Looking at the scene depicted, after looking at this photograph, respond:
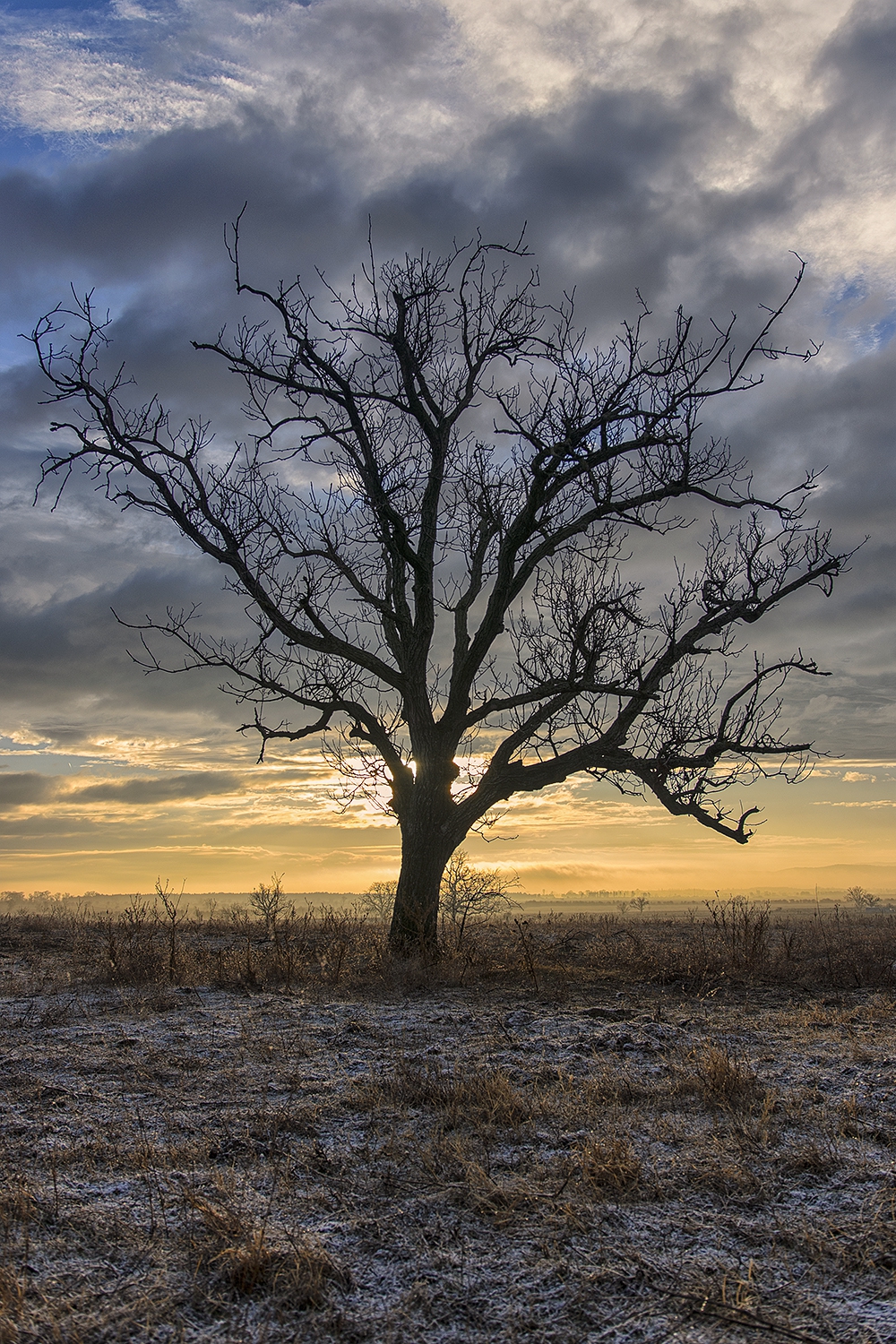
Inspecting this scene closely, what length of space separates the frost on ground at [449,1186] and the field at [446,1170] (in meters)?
0.01

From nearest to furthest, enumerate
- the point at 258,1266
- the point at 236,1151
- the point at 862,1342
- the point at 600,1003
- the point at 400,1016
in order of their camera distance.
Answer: the point at 862,1342 < the point at 258,1266 < the point at 236,1151 < the point at 400,1016 < the point at 600,1003

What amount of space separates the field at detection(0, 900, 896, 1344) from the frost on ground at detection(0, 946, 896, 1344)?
0.04 feet

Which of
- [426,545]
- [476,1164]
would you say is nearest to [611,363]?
[426,545]

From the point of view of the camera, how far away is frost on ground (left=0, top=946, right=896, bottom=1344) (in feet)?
9.11

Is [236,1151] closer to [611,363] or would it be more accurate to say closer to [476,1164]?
[476,1164]

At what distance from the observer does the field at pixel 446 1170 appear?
2793mm

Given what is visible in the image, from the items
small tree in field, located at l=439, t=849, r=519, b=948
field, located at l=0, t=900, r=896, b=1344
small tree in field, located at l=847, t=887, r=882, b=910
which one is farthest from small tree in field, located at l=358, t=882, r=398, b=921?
small tree in field, located at l=847, t=887, r=882, b=910

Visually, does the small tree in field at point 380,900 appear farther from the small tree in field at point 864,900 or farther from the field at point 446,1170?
the small tree in field at point 864,900

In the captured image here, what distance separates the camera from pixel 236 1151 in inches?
162

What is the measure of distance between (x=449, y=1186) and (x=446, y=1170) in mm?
205

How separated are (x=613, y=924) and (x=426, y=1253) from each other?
52.4 feet

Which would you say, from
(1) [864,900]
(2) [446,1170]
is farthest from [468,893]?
(1) [864,900]

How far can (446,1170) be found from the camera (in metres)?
3.80

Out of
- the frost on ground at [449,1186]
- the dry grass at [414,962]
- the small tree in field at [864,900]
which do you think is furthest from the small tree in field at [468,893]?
the small tree in field at [864,900]
